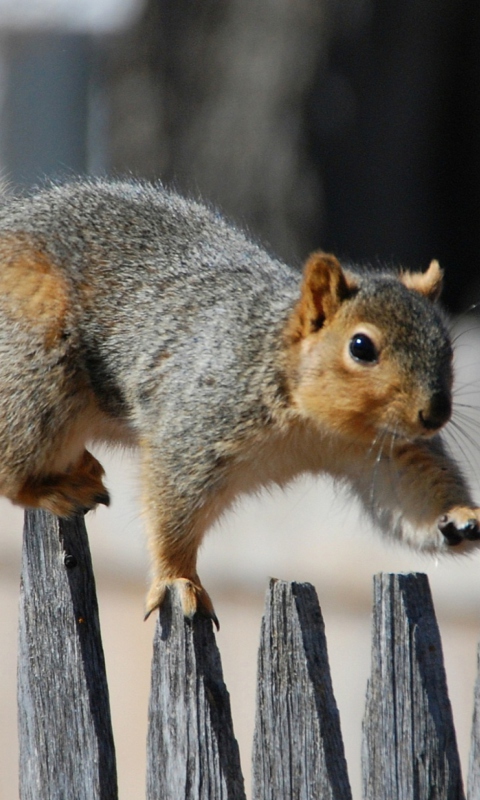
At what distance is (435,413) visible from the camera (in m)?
2.11

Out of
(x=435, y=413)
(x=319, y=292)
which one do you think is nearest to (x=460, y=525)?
(x=435, y=413)

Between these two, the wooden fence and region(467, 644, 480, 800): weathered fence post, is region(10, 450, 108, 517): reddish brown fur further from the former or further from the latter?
region(467, 644, 480, 800): weathered fence post

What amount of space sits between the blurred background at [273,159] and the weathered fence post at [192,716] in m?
1.83

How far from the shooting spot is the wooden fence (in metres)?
1.71

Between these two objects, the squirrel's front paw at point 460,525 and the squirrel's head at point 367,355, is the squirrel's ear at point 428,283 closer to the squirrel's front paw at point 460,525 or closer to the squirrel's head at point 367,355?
the squirrel's head at point 367,355

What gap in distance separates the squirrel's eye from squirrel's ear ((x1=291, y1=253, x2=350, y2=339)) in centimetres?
13

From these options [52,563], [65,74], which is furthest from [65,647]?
[65,74]

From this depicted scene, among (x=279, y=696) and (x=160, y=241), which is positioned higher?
(x=160, y=241)

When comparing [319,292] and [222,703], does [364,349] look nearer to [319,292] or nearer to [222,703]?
[319,292]

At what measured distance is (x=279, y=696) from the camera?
176 cm

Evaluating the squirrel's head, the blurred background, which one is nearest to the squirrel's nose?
the squirrel's head

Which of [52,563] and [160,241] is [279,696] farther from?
[160,241]

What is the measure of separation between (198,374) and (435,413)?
1.78 feet

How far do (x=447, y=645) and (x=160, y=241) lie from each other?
1.45 meters
